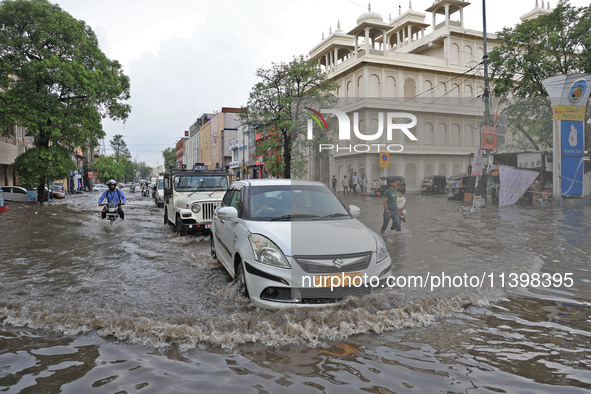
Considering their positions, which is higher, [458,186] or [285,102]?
[285,102]

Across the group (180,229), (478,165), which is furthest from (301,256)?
(478,165)

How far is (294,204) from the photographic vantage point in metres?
6.07

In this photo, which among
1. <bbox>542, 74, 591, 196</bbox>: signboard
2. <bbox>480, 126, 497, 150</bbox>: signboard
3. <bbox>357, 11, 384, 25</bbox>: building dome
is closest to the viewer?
<bbox>542, 74, 591, 196</bbox>: signboard

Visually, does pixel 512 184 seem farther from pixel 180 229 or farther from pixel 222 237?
pixel 222 237

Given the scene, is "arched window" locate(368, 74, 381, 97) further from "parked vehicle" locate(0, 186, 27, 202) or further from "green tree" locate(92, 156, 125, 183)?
"green tree" locate(92, 156, 125, 183)

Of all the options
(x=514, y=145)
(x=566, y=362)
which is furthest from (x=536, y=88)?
(x=566, y=362)

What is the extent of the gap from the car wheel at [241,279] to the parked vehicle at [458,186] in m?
21.8

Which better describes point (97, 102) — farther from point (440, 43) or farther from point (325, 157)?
point (440, 43)

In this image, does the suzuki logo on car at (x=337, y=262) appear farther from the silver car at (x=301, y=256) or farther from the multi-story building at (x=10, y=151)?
the multi-story building at (x=10, y=151)

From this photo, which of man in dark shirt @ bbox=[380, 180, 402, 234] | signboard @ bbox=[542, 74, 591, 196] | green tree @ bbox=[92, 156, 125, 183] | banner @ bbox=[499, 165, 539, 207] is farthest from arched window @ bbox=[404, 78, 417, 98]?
green tree @ bbox=[92, 156, 125, 183]

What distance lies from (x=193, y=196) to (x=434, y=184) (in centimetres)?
1867

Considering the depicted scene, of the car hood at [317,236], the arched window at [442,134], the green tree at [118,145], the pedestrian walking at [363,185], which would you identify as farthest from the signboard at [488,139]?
the green tree at [118,145]

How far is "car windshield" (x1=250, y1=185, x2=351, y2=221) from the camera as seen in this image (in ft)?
19.0

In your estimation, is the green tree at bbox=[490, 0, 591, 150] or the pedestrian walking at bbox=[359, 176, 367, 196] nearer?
the green tree at bbox=[490, 0, 591, 150]
